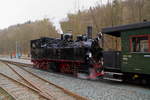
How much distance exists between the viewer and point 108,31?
7.93 meters

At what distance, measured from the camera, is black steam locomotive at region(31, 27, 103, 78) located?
934 centimetres

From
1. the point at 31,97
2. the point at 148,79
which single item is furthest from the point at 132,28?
the point at 31,97

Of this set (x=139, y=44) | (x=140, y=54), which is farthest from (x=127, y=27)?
(x=140, y=54)

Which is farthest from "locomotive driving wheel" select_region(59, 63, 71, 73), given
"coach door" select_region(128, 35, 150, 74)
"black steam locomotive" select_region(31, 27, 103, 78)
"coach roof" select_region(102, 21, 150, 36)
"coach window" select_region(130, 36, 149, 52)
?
"coach window" select_region(130, 36, 149, 52)

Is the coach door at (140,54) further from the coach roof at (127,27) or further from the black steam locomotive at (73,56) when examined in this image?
the black steam locomotive at (73,56)

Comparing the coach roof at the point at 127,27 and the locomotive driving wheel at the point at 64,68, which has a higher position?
the coach roof at the point at 127,27

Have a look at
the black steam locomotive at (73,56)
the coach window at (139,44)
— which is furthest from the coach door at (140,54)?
the black steam locomotive at (73,56)

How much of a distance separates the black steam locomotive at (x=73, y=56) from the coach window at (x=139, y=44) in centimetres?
254

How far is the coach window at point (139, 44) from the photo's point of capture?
6.53 meters

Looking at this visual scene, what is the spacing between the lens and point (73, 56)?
404 inches

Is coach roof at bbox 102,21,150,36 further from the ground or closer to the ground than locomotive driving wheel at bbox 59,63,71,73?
further from the ground

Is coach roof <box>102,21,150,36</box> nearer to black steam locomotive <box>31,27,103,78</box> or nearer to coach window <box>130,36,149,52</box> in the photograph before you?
coach window <box>130,36,149,52</box>

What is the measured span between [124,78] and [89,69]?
7.54 feet

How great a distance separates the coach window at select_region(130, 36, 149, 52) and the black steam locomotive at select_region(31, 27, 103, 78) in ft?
8.32
